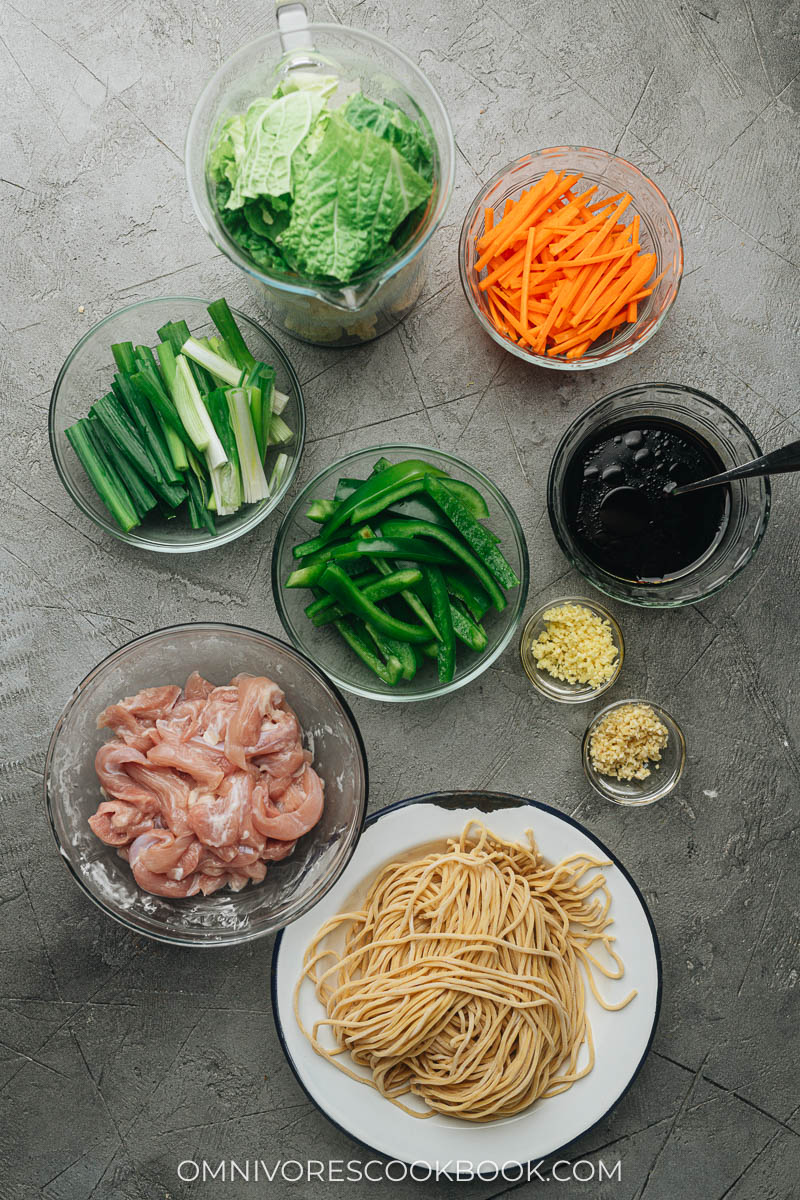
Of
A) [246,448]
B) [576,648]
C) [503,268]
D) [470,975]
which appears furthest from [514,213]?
[470,975]

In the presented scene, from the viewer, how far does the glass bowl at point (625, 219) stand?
82.3 inches

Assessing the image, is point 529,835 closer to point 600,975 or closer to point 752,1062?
point 600,975

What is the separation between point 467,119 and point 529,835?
1.90 metres

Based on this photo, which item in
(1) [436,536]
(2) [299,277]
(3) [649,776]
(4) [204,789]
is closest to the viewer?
(2) [299,277]

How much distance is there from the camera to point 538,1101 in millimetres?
2057

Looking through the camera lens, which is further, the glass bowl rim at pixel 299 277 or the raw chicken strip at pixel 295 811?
the raw chicken strip at pixel 295 811

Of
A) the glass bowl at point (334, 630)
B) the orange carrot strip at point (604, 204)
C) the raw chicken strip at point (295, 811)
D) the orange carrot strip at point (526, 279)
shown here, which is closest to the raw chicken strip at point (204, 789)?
the raw chicken strip at point (295, 811)

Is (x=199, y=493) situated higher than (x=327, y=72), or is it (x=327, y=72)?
(x=327, y=72)

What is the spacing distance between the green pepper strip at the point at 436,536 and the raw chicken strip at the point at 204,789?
47 cm

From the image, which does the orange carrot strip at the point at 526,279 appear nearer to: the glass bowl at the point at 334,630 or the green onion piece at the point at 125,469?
the glass bowl at the point at 334,630

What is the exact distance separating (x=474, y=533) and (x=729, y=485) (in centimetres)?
70

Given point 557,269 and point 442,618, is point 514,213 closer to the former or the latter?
point 557,269

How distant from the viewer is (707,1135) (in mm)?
2234

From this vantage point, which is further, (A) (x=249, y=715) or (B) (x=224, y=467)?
(B) (x=224, y=467)
